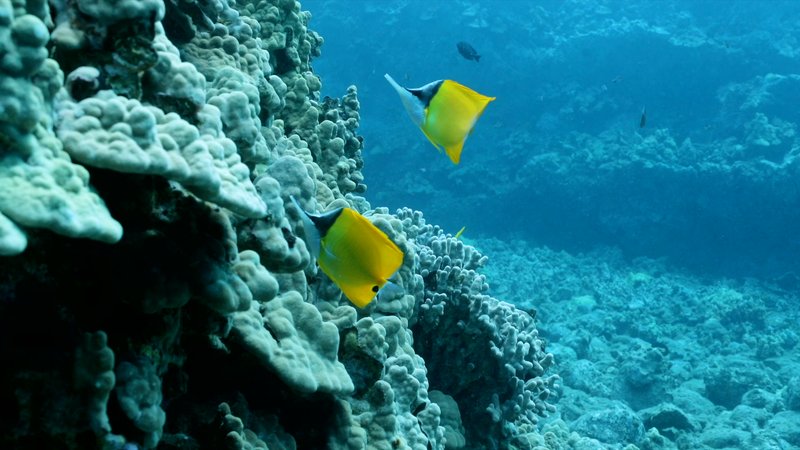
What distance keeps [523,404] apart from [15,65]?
Answer: 16.2 feet

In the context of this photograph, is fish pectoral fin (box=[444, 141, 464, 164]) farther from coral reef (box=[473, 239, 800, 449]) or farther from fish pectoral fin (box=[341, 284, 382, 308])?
coral reef (box=[473, 239, 800, 449])

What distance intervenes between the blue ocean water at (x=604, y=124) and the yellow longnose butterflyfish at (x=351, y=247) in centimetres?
2437

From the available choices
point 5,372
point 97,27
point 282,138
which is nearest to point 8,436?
point 5,372

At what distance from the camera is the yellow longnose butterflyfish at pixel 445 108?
2.62 meters

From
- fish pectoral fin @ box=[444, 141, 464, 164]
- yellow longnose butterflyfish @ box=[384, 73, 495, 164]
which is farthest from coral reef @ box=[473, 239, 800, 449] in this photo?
yellow longnose butterflyfish @ box=[384, 73, 495, 164]

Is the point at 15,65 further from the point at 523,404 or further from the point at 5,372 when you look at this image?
the point at 523,404

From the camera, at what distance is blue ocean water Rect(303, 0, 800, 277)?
76.9 feet

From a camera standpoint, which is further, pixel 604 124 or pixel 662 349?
pixel 604 124

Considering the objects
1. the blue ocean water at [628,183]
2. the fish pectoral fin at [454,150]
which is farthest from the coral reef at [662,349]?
→ the fish pectoral fin at [454,150]

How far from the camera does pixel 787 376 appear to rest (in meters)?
13.9

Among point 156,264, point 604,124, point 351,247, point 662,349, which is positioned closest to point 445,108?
point 351,247

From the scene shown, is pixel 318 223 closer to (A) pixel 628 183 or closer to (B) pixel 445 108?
(B) pixel 445 108

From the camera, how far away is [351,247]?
201 centimetres

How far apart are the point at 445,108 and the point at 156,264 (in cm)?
147
